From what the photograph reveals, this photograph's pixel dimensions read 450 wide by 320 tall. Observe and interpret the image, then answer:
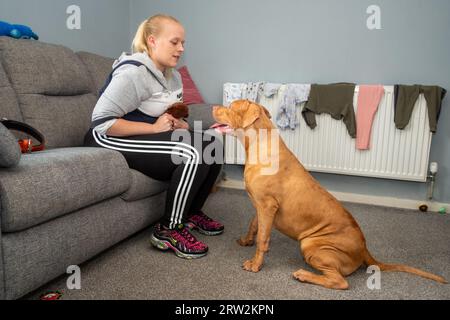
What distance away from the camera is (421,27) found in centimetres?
254

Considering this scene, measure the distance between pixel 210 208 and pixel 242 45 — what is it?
4.71 ft

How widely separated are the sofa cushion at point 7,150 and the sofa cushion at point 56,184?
0.03 m

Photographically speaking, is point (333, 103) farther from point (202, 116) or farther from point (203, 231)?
point (203, 231)

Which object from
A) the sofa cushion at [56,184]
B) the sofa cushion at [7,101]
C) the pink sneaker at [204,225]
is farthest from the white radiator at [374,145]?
the sofa cushion at [7,101]

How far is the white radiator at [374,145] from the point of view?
2521 millimetres

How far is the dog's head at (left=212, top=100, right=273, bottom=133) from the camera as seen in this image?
1.57m

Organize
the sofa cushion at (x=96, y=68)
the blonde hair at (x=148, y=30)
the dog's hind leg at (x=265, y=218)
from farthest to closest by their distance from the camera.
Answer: the sofa cushion at (x=96, y=68) → the blonde hair at (x=148, y=30) → the dog's hind leg at (x=265, y=218)

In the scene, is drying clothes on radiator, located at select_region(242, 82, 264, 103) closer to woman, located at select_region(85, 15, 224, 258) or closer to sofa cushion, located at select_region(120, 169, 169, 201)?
woman, located at select_region(85, 15, 224, 258)

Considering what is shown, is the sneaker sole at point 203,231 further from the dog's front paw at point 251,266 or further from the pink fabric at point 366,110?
the pink fabric at point 366,110

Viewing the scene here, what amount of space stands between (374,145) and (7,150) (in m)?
2.34

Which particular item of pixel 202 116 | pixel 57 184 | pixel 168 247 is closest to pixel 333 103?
pixel 202 116

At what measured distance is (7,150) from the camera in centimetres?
112

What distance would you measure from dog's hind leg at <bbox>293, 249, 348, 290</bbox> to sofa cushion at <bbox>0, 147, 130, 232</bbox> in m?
0.88

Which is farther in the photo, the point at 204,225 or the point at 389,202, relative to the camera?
the point at 389,202
